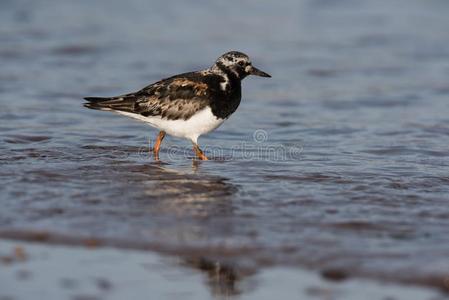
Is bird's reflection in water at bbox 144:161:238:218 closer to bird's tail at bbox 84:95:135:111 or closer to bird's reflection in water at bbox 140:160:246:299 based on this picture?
bird's reflection in water at bbox 140:160:246:299

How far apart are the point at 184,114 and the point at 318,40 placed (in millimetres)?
7615

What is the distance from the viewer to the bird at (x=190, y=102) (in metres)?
8.02

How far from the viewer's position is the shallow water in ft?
18.5

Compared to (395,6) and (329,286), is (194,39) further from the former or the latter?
(329,286)

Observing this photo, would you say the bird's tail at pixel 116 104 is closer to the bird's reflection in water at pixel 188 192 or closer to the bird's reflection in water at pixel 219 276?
the bird's reflection in water at pixel 188 192

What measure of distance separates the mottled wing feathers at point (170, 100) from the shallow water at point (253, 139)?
0.50m

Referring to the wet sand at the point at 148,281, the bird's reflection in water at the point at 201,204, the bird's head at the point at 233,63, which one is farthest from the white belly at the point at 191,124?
the wet sand at the point at 148,281

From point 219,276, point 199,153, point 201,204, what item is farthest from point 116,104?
point 219,276

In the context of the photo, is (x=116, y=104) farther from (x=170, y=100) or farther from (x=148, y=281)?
(x=148, y=281)

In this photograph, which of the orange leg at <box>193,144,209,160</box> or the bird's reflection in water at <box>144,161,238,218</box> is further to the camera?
the orange leg at <box>193,144,209,160</box>

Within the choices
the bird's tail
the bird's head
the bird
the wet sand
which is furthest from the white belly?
the wet sand

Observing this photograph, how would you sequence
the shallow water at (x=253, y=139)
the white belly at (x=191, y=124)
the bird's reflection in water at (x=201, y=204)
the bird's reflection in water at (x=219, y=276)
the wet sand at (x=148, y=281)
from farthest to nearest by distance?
the white belly at (x=191, y=124) < the shallow water at (x=253, y=139) < the bird's reflection in water at (x=201, y=204) < the bird's reflection in water at (x=219, y=276) < the wet sand at (x=148, y=281)

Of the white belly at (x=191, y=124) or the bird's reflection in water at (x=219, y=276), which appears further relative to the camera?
the white belly at (x=191, y=124)

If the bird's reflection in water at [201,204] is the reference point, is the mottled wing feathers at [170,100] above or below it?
above
